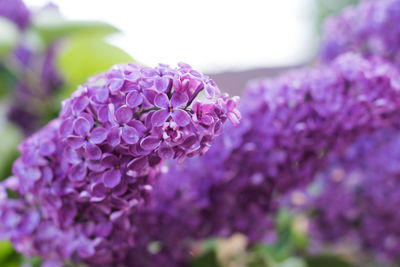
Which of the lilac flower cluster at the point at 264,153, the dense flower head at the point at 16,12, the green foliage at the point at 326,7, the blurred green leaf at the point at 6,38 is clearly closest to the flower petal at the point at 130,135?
the lilac flower cluster at the point at 264,153

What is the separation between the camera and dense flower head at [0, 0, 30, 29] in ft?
2.28

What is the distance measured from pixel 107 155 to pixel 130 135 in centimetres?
2

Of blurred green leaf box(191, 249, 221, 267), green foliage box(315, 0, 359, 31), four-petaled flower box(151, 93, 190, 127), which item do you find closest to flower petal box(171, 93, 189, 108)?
four-petaled flower box(151, 93, 190, 127)

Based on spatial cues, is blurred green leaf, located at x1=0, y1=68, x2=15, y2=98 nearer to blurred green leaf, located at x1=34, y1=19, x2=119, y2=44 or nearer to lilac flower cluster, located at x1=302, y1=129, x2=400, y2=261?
blurred green leaf, located at x1=34, y1=19, x2=119, y2=44

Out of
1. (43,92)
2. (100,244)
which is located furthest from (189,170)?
(43,92)

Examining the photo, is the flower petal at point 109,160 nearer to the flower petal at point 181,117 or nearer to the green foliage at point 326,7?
the flower petal at point 181,117

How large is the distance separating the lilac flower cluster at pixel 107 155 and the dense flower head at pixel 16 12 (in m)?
0.39

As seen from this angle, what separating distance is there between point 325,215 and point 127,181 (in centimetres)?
35

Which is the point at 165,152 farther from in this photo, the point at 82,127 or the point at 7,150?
the point at 7,150

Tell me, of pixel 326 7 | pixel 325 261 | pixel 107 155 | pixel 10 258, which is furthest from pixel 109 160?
pixel 326 7

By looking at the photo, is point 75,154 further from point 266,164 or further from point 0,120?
point 0,120

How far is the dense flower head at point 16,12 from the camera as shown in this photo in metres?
0.69

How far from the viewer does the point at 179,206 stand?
0.44m

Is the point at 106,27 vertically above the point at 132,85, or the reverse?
the point at 106,27
